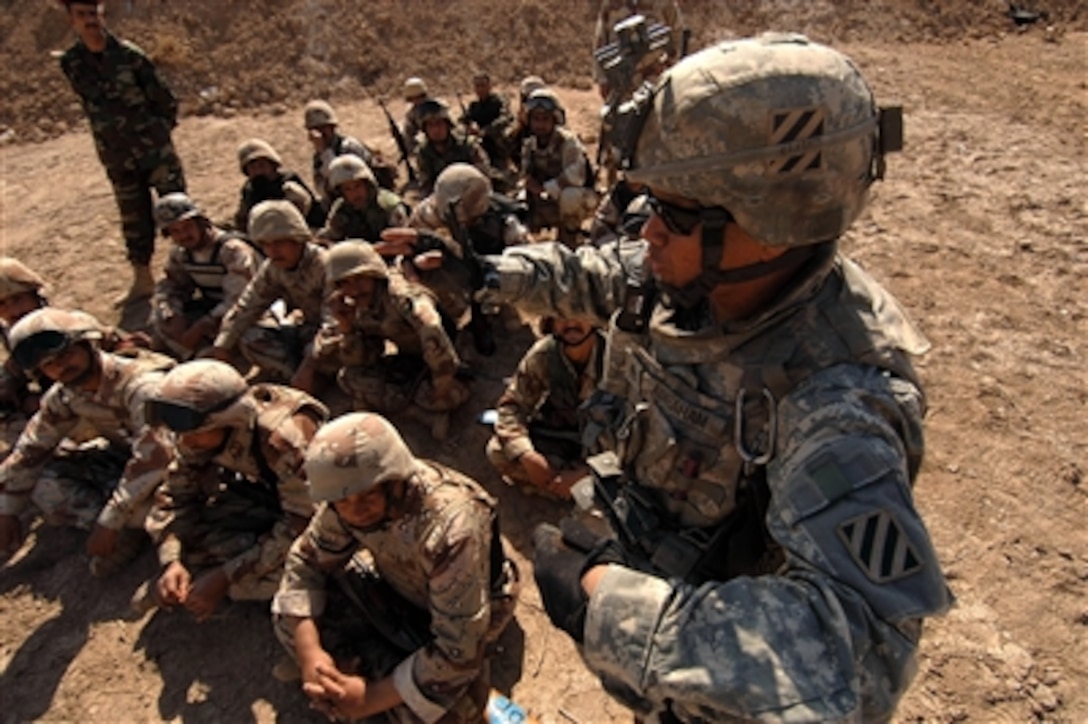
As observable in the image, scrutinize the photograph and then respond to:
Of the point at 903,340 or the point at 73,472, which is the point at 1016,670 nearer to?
the point at 903,340

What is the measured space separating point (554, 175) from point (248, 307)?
361 cm

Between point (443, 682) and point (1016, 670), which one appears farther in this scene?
point (1016, 670)

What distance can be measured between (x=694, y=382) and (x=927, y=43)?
14.3 meters

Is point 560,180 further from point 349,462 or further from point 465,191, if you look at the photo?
point 349,462

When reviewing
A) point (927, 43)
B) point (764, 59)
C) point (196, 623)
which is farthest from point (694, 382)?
point (927, 43)

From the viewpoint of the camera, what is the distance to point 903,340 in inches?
70.8

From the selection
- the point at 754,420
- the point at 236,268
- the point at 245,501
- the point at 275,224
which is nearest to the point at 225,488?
the point at 245,501

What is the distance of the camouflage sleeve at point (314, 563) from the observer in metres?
3.42

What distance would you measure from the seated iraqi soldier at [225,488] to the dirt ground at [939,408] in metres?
0.37

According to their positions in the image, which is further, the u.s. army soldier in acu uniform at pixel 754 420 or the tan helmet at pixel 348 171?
the tan helmet at pixel 348 171

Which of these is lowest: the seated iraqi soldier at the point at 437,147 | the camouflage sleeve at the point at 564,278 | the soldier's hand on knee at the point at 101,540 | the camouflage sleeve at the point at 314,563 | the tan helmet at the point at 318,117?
the soldier's hand on knee at the point at 101,540

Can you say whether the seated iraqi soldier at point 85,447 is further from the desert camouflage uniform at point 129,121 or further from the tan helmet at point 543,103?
the tan helmet at point 543,103

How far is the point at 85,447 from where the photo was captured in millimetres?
5070

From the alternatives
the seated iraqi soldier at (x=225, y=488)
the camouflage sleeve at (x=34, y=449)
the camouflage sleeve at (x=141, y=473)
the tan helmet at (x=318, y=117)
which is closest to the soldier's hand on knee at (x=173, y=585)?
the seated iraqi soldier at (x=225, y=488)
